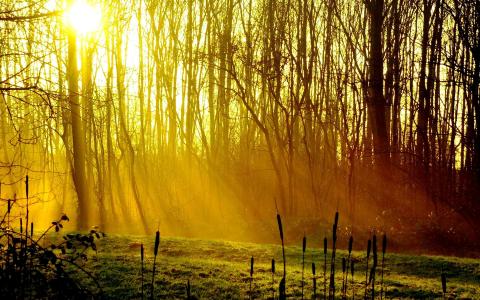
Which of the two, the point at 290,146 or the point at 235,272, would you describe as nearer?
the point at 235,272

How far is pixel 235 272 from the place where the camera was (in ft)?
23.2

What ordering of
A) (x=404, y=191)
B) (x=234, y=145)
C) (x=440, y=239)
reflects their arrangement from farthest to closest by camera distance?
(x=234, y=145), (x=404, y=191), (x=440, y=239)

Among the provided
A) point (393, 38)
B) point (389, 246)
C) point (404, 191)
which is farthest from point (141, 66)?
point (389, 246)

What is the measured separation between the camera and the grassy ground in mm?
5934

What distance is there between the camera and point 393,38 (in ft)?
65.4

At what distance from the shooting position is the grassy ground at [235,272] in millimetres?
5934

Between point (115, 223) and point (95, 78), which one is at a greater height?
point (95, 78)

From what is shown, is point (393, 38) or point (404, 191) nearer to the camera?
point (404, 191)

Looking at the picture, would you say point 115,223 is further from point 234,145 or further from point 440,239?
point 440,239

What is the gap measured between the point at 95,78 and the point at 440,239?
18.1 meters

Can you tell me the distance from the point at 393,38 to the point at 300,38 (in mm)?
4907

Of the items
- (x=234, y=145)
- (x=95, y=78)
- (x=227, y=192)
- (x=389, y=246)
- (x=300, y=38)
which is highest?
(x=300, y=38)

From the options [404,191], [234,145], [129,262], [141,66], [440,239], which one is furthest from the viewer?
[234,145]

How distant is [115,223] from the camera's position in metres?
21.0
